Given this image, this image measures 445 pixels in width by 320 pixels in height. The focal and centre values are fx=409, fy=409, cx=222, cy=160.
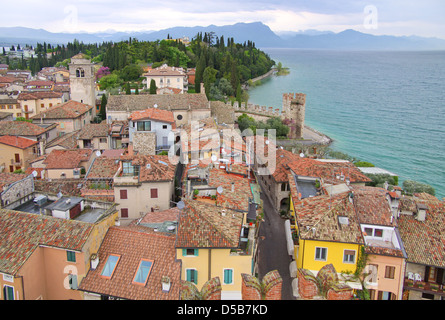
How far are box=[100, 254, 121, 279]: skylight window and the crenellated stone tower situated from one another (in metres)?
29.7

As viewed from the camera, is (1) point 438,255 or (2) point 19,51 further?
(2) point 19,51

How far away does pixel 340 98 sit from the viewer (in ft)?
237

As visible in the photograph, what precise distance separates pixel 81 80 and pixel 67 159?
18572 millimetres

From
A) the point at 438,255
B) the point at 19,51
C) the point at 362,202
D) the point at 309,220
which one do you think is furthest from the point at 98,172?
the point at 19,51


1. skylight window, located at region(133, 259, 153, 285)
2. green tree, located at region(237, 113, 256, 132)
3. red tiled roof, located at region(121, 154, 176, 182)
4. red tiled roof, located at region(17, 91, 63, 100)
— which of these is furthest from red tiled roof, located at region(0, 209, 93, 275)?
red tiled roof, located at region(17, 91, 63, 100)

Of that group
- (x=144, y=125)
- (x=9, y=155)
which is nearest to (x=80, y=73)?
(x=9, y=155)

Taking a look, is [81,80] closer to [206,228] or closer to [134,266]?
[206,228]

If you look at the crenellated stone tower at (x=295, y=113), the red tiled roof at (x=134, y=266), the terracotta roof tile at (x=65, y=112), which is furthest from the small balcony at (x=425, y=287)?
the crenellated stone tower at (x=295, y=113)

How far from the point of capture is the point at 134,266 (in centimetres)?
999

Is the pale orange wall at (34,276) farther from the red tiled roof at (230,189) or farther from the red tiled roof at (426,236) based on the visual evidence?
the red tiled roof at (426,236)

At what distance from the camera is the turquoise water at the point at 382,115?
37.8 meters

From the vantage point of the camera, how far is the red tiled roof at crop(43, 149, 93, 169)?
1927 centimetres
